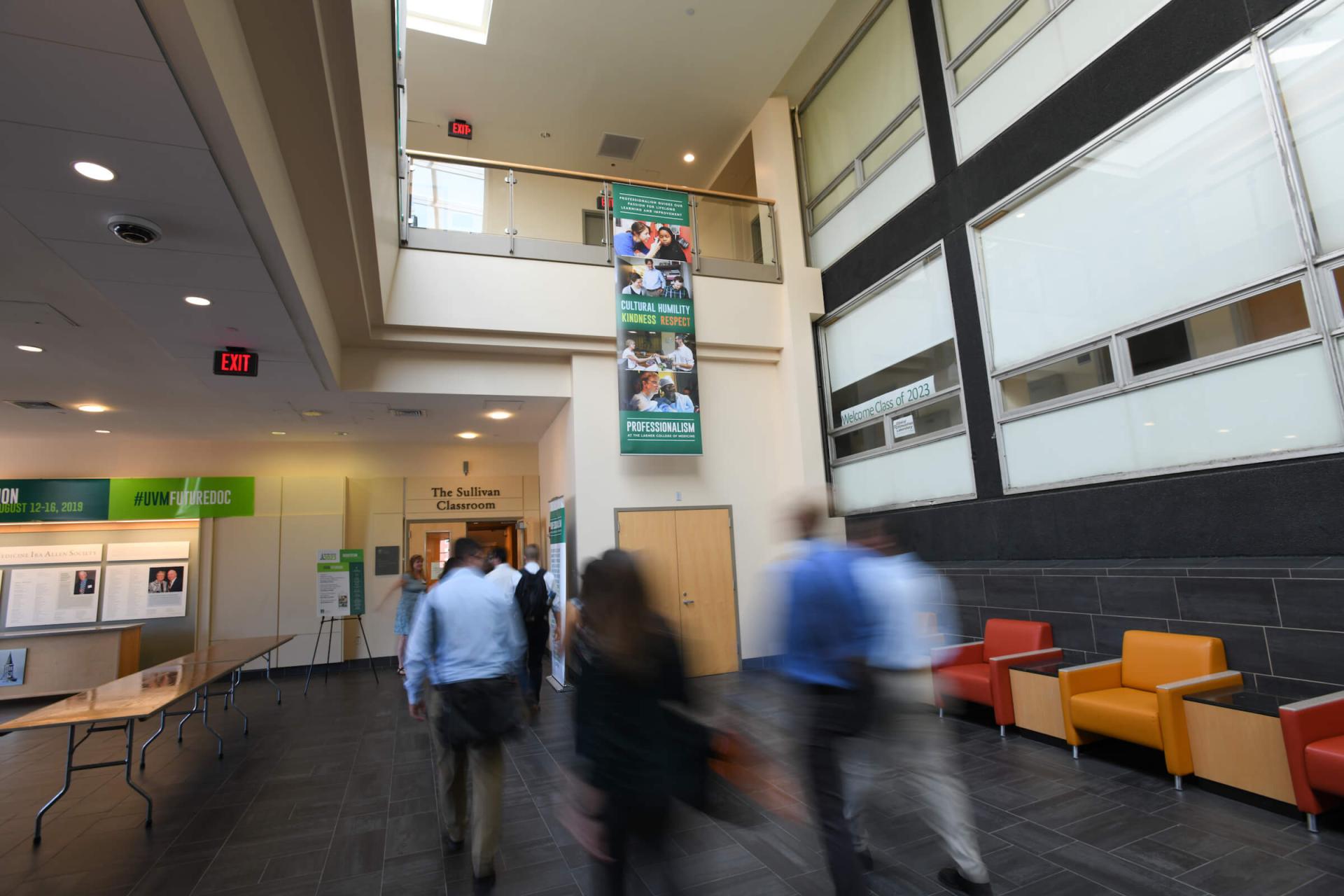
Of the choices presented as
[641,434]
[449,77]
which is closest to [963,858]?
[641,434]

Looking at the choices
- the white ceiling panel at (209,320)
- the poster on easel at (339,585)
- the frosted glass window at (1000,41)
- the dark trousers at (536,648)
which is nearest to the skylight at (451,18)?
the white ceiling panel at (209,320)

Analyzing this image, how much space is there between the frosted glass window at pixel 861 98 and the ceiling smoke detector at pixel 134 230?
702 cm

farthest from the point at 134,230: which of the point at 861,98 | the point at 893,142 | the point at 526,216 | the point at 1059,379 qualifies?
the point at 861,98

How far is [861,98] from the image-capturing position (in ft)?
26.3

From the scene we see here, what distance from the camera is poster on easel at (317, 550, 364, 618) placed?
31.1ft

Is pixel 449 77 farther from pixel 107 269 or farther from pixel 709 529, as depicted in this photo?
pixel 709 529

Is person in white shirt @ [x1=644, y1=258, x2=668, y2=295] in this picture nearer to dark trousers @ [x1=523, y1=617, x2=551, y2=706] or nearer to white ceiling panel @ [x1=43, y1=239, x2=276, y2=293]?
dark trousers @ [x1=523, y1=617, x2=551, y2=706]

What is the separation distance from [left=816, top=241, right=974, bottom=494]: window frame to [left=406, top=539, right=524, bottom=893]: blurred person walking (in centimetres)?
493

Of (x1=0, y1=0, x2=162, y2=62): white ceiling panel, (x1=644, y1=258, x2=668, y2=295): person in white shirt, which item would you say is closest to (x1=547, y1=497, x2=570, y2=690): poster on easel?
(x1=644, y1=258, x2=668, y2=295): person in white shirt

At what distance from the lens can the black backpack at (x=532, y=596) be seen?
6.89 meters

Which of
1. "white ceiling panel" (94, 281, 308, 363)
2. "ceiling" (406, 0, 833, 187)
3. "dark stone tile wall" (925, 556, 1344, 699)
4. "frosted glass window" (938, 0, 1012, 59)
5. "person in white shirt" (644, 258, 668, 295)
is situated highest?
"ceiling" (406, 0, 833, 187)

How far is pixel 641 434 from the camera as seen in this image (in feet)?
24.9

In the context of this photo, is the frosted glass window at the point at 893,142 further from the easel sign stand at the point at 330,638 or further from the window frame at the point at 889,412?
the easel sign stand at the point at 330,638

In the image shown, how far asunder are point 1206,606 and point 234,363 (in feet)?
24.8
